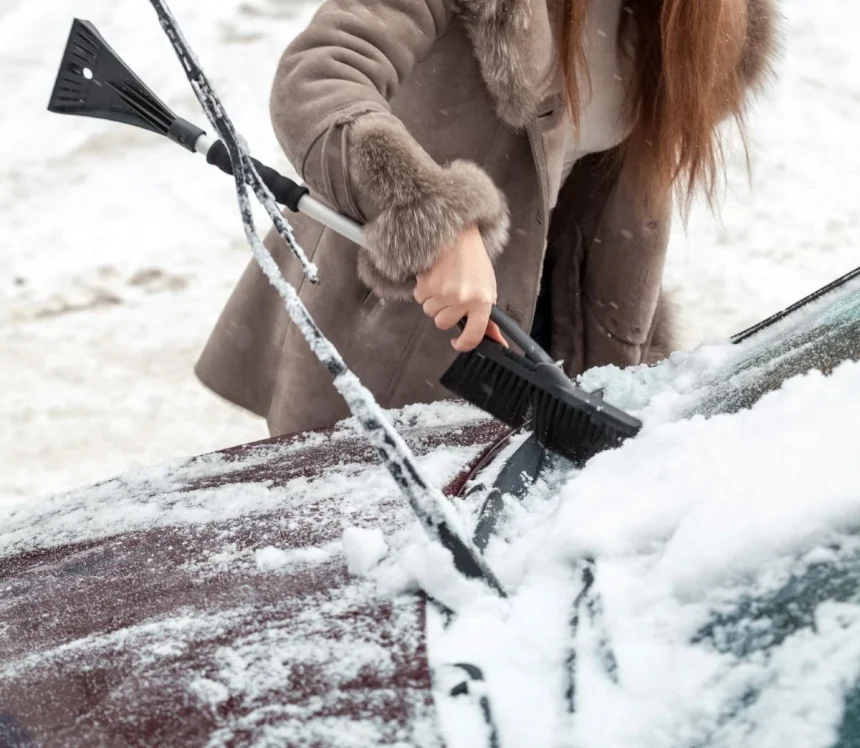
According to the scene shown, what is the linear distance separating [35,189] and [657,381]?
11.4ft

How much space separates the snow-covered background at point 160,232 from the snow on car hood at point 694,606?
2085 millimetres

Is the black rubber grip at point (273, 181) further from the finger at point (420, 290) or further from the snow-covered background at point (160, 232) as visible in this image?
the snow-covered background at point (160, 232)

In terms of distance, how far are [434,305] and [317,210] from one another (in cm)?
24

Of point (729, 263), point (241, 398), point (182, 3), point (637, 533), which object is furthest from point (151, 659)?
point (182, 3)

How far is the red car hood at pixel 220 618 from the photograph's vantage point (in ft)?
2.56


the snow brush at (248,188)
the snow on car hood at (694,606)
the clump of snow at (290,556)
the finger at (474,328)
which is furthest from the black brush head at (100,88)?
the snow on car hood at (694,606)

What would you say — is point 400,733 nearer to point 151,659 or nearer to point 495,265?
point 151,659

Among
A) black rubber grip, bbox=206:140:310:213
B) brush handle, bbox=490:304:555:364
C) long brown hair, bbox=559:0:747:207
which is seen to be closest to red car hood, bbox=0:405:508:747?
brush handle, bbox=490:304:555:364

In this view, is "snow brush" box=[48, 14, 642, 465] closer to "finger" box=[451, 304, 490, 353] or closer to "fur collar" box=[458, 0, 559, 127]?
"finger" box=[451, 304, 490, 353]

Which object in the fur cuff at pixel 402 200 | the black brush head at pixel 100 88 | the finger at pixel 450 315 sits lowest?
the finger at pixel 450 315

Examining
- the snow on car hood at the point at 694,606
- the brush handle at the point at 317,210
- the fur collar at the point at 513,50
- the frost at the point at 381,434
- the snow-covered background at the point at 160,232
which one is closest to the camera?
the snow on car hood at the point at 694,606

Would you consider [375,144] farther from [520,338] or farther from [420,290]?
[520,338]

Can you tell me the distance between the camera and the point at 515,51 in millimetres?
1388

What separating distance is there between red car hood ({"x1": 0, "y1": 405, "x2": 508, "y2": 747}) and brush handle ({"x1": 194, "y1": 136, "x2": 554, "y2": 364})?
0.15 m
